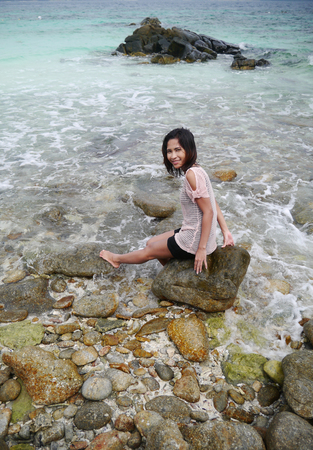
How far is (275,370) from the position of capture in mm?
2703

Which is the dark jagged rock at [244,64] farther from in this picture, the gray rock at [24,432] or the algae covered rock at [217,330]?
the gray rock at [24,432]

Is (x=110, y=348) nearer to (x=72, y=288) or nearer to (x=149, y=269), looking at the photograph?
(x=72, y=288)

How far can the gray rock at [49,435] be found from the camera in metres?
2.23

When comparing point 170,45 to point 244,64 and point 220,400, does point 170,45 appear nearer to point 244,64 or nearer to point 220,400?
point 244,64

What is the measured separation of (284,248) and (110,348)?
2.82 meters

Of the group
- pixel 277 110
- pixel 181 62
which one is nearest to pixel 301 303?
pixel 277 110

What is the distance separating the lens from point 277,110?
10484 mm

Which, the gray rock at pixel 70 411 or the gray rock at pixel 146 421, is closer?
the gray rock at pixel 146 421

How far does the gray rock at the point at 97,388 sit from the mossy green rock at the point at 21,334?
2.54ft

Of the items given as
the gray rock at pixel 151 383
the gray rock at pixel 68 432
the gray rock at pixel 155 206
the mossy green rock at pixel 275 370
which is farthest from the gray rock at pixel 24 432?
the gray rock at pixel 155 206

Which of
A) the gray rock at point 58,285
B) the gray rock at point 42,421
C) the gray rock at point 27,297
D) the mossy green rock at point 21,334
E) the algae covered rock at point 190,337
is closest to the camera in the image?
the gray rock at point 42,421

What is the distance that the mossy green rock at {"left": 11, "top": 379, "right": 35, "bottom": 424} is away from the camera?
2.39 m

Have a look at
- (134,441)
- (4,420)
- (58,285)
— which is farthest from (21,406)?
(58,285)

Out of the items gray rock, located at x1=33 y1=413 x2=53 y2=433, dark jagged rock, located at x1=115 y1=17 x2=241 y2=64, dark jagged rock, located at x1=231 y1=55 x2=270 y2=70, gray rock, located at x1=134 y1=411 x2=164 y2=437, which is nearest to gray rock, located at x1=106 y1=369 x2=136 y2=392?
gray rock, located at x1=134 y1=411 x2=164 y2=437
